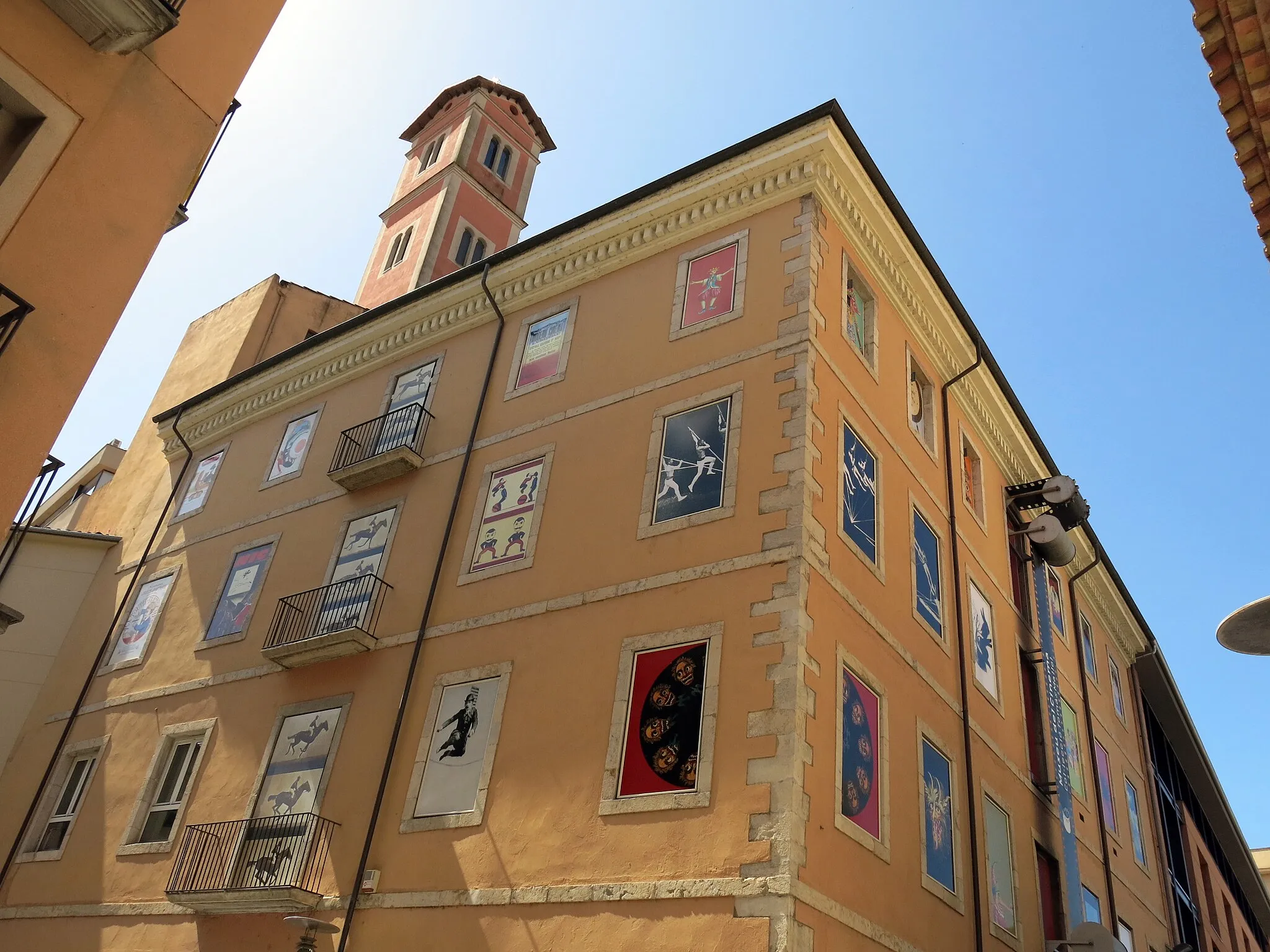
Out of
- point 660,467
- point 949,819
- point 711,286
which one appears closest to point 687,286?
point 711,286

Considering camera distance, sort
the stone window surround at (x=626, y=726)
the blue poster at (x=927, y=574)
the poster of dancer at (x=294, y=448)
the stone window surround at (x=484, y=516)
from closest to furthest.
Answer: the stone window surround at (x=626, y=726) → the stone window surround at (x=484, y=516) → the blue poster at (x=927, y=574) → the poster of dancer at (x=294, y=448)

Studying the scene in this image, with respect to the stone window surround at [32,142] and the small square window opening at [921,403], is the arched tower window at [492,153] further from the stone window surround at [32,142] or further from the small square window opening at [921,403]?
the stone window surround at [32,142]

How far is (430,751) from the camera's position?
14289 millimetres

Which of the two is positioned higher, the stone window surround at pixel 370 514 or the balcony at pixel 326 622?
the stone window surround at pixel 370 514

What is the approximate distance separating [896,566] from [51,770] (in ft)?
50.8

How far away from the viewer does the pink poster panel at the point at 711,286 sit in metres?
16.0

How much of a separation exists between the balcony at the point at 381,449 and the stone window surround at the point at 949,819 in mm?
9170

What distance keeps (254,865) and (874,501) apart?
1007cm

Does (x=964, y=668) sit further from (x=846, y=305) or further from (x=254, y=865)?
(x=254, y=865)

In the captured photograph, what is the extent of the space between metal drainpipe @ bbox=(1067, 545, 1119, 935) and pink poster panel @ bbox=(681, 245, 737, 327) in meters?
12.9

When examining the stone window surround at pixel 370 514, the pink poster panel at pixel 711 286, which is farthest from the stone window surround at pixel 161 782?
the pink poster panel at pixel 711 286

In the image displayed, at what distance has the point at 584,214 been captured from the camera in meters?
18.2

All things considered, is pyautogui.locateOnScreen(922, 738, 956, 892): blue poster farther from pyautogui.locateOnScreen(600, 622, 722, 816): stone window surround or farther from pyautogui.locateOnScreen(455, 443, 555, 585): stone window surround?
pyautogui.locateOnScreen(455, 443, 555, 585): stone window surround

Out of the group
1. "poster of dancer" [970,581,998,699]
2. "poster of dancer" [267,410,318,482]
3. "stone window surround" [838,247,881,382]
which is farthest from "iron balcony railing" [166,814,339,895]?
"poster of dancer" [970,581,998,699]
